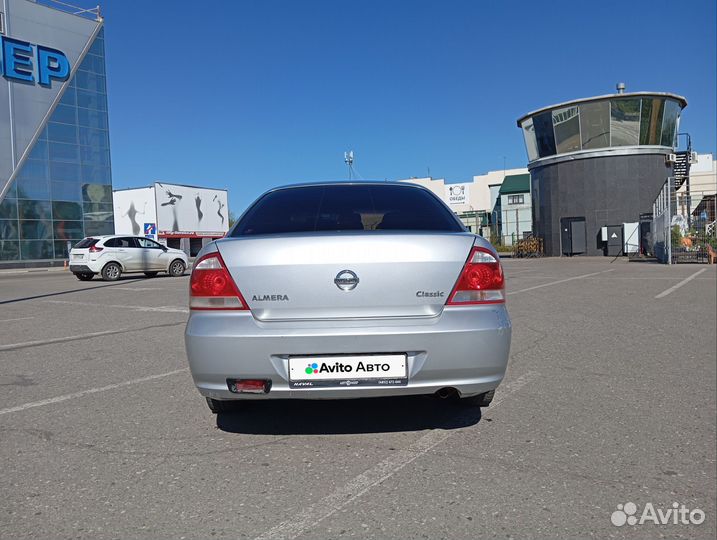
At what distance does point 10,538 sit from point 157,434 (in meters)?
1.19

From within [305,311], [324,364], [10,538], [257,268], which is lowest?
[10,538]

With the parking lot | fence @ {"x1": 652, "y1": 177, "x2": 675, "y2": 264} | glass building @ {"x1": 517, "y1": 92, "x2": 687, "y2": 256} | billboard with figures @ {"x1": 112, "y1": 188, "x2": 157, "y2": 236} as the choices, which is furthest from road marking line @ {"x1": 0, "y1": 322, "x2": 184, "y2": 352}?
billboard with figures @ {"x1": 112, "y1": 188, "x2": 157, "y2": 236}

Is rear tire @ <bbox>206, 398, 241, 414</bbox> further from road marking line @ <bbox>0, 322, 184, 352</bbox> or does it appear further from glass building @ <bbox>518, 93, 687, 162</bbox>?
glass building @ <bbox>518, 93, 687, 162</bbox>

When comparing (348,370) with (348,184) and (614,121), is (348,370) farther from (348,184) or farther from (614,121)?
(614,121)

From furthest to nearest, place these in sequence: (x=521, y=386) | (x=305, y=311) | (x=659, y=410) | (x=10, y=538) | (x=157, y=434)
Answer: (x=521, y=386) < (x=659, y=410) < (x=157, y=434) < (x=305, y=311) < (x=10, y=538)

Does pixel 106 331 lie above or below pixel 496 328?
below

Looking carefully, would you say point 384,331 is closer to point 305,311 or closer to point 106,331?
point 305,311

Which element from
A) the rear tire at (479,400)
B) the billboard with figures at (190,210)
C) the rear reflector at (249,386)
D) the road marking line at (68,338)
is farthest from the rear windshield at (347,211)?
the billboard with figures at (190,210)

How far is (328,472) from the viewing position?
2.86 metres

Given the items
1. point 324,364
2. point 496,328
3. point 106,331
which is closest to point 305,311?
point 324,364

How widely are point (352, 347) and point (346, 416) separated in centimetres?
97

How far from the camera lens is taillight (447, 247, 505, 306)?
3047 millimetres

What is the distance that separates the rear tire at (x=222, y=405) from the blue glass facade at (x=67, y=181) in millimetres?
38239

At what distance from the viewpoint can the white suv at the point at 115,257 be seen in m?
18.5
